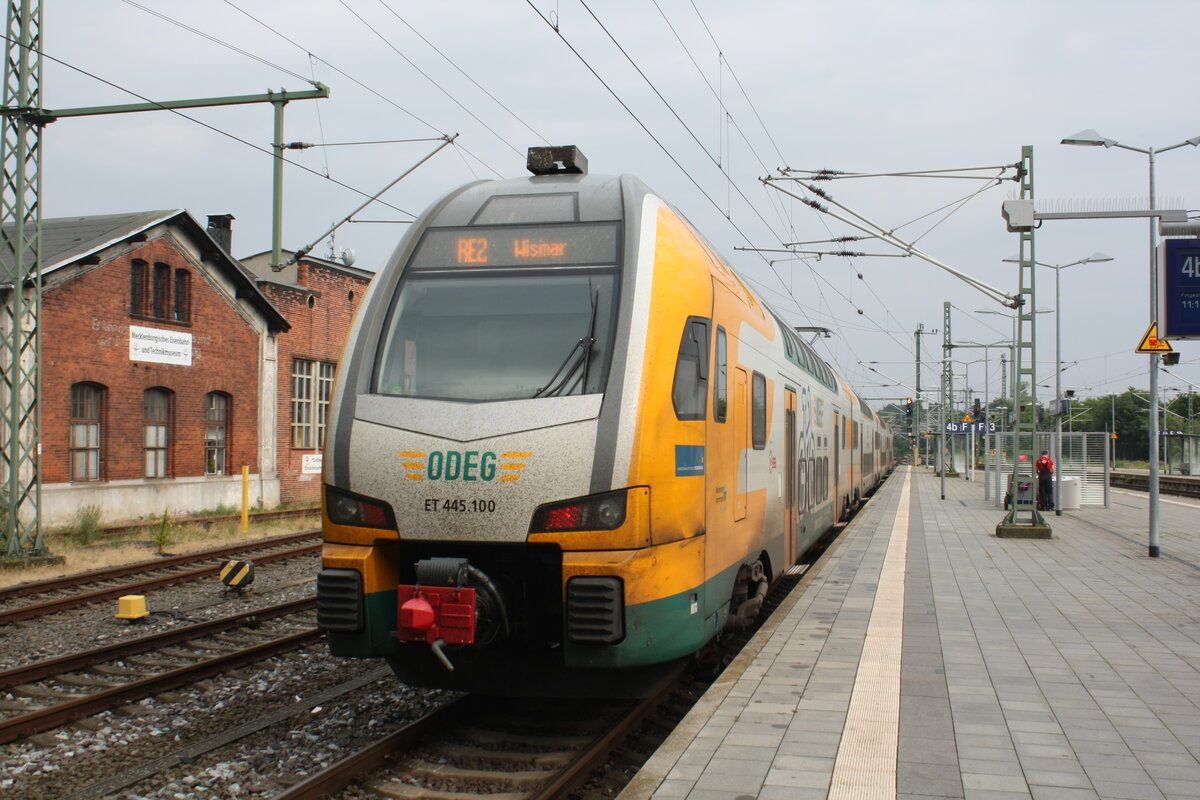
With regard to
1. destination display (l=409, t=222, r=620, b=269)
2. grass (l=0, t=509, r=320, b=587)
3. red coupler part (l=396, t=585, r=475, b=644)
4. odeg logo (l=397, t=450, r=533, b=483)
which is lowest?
grass (l=0, t=509, r=320, b=587)

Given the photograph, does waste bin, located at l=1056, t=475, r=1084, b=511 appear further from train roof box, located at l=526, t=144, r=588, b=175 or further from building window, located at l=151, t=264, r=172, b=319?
train roof box, located at l=526, t=144, r=588, b=175

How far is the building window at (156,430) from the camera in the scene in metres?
22.9

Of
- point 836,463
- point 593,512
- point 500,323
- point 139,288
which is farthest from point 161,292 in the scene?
point 593,512

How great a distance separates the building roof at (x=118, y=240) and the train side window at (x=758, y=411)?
51.7 ft

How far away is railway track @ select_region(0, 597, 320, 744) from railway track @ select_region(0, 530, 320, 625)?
2.06 m

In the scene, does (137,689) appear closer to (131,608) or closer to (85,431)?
(131,608)

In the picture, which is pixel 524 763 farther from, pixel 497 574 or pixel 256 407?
pixel 256 407

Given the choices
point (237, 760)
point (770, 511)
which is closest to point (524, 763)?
point (237, 760)

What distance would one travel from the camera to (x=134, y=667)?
335 inches

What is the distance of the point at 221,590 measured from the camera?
1252cm

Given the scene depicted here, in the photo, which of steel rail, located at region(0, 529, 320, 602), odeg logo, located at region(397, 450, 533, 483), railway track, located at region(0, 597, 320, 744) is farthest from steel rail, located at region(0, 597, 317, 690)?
odeg logo, located at region(397, 450, 533, 483)

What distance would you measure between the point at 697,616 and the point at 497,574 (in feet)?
A: 4.00

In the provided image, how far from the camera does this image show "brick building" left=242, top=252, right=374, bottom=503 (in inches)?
1111

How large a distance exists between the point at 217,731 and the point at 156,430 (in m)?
18.2
